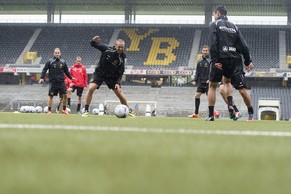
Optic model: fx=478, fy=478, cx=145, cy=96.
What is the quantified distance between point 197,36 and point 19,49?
1377 centimetres

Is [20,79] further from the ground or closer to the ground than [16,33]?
closer to the ground

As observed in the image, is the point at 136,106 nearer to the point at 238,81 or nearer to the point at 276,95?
the point at 276,95

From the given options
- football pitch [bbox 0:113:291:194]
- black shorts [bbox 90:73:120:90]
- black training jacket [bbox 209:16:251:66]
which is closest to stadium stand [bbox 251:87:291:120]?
black shorts [bbox 90:73:120:90]

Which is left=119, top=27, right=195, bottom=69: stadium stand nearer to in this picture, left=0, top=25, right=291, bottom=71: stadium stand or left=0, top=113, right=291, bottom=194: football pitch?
left=0, top=25, right=291, bottom=71: stadium stand

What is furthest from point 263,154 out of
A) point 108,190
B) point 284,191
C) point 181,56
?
point 181,56

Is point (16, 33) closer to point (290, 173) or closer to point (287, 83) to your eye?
point (287, 83)

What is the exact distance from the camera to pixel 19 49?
1453 inches

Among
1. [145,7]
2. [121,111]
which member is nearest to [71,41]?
[145,7]

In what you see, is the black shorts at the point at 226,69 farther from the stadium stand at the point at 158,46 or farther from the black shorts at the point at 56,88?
the stadium stand at the point at 158,46

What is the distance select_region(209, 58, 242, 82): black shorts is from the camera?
861 centimetres

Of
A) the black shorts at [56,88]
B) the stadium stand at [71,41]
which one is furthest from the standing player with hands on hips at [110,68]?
the stadium stand at [71,41]

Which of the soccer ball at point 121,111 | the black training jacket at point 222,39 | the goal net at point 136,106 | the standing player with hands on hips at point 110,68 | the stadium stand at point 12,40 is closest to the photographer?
the black training jacket at point 222,39

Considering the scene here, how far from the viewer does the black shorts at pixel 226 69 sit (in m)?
8.61

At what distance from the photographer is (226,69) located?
8.73 m
